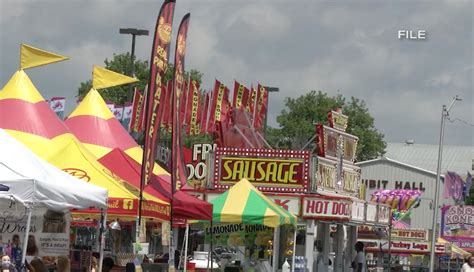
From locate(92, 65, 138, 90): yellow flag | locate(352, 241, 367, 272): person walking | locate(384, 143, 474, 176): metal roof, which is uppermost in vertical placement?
locate(384, 143, 474, 176): metal roof

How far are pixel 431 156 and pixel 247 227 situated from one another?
92732 millimetres

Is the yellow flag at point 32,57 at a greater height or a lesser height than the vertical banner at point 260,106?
lesser

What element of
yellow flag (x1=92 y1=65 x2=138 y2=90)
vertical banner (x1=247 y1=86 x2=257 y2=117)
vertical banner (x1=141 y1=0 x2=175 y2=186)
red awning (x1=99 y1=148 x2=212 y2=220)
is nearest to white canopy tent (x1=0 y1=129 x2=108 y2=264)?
vertical banner (x1=141 y1=0 x2=175 y2=186)

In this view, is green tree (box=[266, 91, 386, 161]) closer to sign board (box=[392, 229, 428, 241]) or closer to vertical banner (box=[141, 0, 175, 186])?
sign board (box=[392, 229, 428, 241])

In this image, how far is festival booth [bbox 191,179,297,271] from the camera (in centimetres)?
2494

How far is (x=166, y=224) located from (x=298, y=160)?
9.08m

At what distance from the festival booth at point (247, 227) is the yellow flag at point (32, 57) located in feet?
17.1

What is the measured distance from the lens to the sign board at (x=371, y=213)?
3708cm

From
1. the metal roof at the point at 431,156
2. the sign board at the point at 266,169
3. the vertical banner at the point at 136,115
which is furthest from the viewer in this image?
the metal roof at the point at 431,156

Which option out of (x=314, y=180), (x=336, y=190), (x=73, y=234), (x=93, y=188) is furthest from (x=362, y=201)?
(x=93, y=188)

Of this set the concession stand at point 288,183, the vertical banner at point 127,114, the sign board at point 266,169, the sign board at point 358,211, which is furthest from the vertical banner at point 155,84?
the vertical banner at point 127,114

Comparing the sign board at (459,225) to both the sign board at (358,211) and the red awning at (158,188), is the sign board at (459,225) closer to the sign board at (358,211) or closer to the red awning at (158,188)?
the sign board at (358,211)

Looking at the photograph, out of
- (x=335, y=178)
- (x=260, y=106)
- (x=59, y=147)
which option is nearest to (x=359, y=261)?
(x=335, y=178)

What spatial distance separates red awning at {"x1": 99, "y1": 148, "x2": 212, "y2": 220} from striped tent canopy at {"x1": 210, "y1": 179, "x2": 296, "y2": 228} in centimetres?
187
